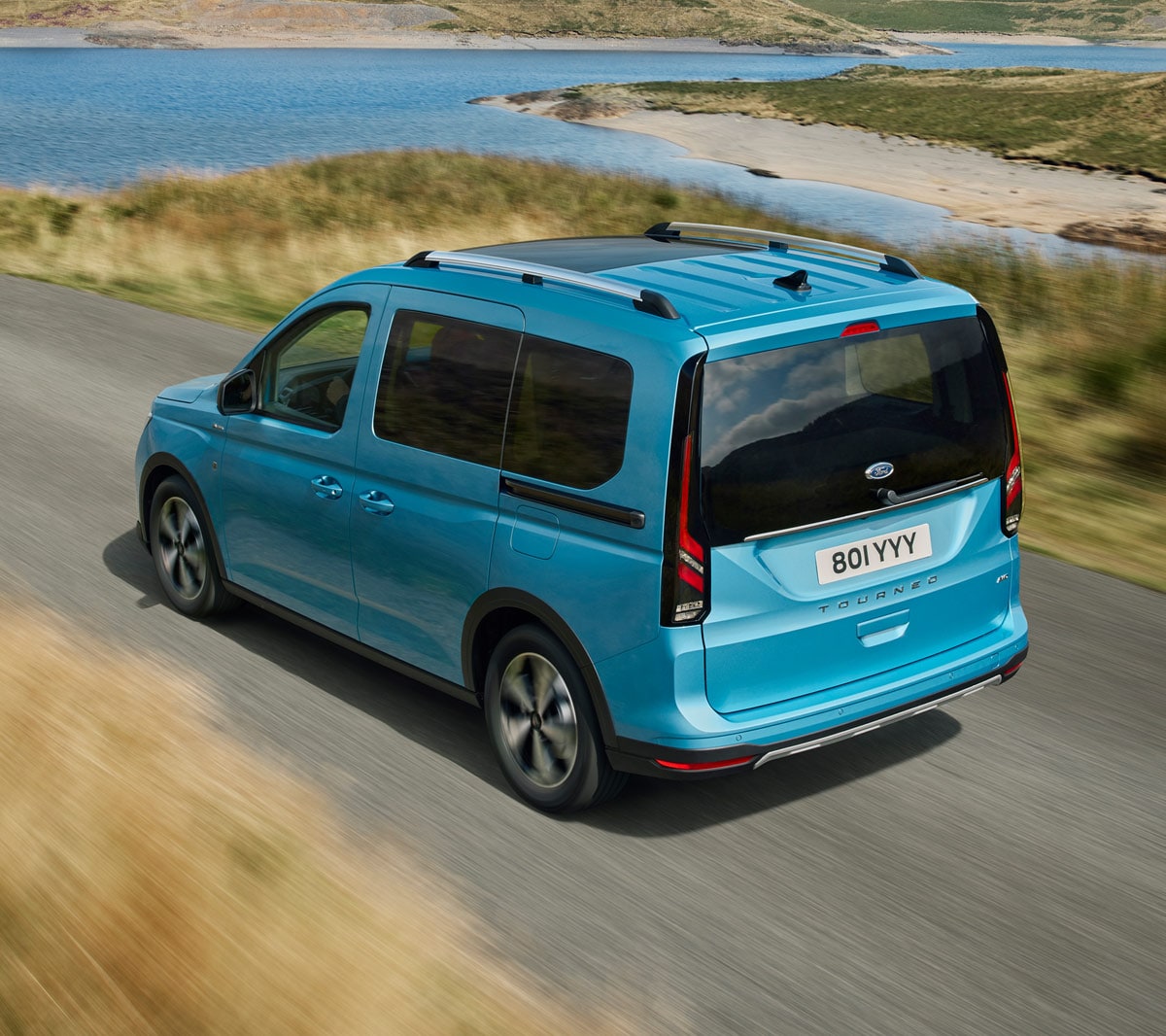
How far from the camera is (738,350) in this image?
13.8 feet

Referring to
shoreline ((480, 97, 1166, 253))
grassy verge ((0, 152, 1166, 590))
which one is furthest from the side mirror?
shoreline ((480, 97, 1166, 253))

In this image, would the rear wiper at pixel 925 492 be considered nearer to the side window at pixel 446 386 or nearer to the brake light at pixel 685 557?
the brake light at pixel 685 557

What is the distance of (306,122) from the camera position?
2076 inches

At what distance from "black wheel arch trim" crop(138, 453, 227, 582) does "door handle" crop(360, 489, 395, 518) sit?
4.33 ft

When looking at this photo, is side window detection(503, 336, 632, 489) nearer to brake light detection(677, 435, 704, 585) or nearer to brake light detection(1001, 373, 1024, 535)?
brake light detection(677, 435, 704, 585)

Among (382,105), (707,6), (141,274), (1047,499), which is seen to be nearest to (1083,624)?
(1047,499)

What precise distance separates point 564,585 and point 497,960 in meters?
1.16

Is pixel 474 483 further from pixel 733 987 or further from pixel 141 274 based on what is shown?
pixel 141 274

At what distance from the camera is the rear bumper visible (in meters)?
4.29

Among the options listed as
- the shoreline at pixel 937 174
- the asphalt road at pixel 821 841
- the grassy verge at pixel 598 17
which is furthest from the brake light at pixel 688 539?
the grassy verge at pixel 598 17

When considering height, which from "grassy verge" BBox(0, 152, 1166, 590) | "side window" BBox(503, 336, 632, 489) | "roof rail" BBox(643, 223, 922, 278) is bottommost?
"grassy verge" BBox(0, 152, 1166, 590)

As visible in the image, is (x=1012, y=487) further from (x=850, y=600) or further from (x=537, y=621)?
(x=537, y=621)

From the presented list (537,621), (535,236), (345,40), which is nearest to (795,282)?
(537,621)

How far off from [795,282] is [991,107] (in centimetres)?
7456
